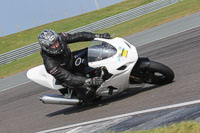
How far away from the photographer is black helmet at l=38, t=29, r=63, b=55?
705cm

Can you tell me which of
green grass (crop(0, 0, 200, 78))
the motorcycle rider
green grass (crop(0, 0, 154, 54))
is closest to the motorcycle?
the motorcycle rider

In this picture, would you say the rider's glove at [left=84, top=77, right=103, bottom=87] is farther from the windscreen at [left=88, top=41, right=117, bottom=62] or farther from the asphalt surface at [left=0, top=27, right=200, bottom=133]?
the asphalt surface at [left=0, top=27, right=200, bottom=133]

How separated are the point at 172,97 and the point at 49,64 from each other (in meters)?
2.32

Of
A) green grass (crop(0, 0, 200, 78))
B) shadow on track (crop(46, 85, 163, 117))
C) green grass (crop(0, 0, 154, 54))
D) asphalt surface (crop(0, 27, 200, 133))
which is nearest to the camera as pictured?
asphalt surface (crop(0, 27, 200, 133))

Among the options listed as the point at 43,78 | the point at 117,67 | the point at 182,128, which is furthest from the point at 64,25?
the point at 182,128

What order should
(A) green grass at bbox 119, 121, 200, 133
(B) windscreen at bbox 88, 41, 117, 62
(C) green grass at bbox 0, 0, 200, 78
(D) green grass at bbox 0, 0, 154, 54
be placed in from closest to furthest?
(A) green grass at bbox 119, 121, 200, 133 < (B) windscreen at bbox 88, 41, 117, 62 < (C) green grass at bbox 0, 0, 200, 78 < (D) green grass at bbox 0, 0, 154, 54

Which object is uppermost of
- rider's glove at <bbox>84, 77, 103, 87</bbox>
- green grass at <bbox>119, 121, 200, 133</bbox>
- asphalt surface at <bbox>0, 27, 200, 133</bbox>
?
green grass at <bbox>119, 121, 200, 133</bbox>

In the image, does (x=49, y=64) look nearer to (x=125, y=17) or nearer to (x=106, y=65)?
(x=106, y=65)

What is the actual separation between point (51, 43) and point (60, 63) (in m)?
0.50

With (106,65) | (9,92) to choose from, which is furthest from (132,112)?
Answer: (9,92)

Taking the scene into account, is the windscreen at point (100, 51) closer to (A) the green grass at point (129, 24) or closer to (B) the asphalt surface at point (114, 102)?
(B) the asphalt surface at point (114, 102)

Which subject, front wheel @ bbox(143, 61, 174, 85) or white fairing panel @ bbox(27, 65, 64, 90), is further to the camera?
white fairing panel @ bbox(27, 65, 64, 90)

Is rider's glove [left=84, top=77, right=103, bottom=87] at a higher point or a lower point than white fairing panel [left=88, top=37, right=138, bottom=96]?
lower

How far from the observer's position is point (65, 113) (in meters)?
8.08
